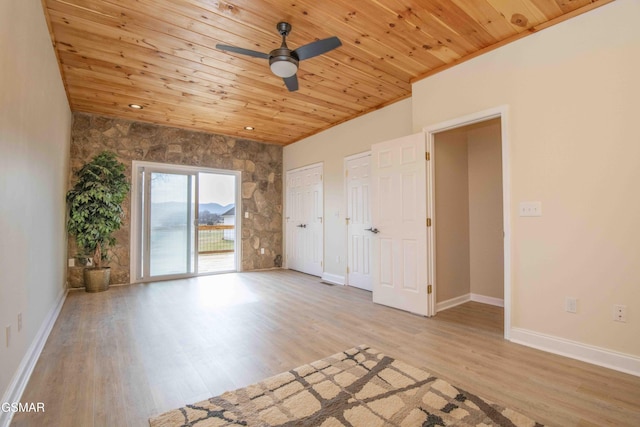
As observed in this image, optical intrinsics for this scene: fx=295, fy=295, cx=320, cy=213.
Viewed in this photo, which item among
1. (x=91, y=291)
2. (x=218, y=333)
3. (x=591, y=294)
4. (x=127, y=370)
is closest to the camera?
(x=127, y=370)

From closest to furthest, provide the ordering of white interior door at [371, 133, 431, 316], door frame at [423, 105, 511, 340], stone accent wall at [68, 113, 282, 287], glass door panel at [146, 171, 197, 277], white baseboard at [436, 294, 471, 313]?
door frame at [423, 105, 511, 340] < white interior door at [371, 133, 431, 316] < white baseboard at [436, 294, 471, 313] < stone accent wall at [68, 113, 282, 287] < glass door panel at [146, 171, 197, 277]

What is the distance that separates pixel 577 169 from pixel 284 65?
2525mm

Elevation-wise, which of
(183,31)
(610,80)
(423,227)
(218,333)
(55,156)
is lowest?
(218,333)

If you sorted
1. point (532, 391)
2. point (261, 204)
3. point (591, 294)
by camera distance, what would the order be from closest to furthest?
point (532, 391), point (591, 294), point (261, 204)

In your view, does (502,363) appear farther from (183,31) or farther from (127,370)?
(183,31)

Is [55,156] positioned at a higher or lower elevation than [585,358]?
higher

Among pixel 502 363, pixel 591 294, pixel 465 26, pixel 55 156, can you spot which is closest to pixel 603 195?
pixel 591 294

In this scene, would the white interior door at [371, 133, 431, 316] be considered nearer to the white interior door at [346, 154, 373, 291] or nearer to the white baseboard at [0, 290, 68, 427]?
the white interior door at [346, 154, 373, 291]

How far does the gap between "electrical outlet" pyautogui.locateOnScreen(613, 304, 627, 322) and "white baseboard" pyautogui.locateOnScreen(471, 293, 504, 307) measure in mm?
1657

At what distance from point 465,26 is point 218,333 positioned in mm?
3583

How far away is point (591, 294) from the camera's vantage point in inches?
89.9

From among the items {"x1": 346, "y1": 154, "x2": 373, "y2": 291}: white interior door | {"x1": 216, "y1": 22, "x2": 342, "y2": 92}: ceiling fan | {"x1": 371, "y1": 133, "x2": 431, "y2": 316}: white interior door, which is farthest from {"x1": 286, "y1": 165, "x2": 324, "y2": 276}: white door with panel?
{"x1": 216, "y1": 22, "x2": 342, "y2": 92}: ceiling fan

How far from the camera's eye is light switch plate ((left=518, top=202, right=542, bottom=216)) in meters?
2.56

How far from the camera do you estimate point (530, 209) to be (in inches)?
103
